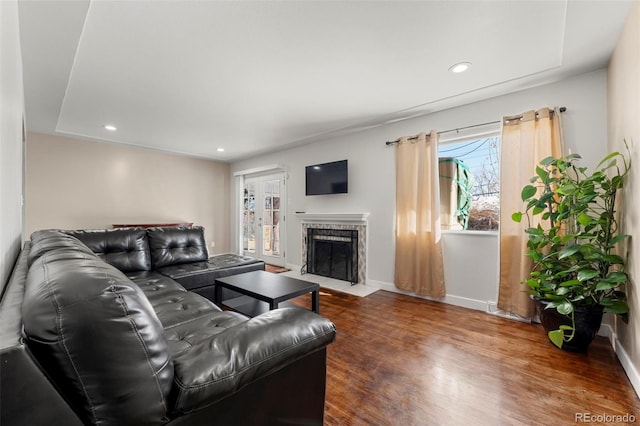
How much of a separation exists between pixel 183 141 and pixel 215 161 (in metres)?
1.66

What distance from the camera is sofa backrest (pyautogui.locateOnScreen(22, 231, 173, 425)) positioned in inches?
23.7

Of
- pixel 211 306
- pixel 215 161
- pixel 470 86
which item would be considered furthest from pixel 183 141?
pixel 470 86

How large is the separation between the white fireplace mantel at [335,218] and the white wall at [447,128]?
14cm

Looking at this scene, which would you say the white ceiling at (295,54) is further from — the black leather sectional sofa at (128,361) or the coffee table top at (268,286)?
the coffee table top at (268,286)

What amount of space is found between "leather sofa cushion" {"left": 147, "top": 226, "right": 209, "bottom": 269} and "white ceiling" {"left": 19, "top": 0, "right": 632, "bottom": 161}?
1.51 metres

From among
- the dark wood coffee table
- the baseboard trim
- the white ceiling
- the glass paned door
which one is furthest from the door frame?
the baseboard trim

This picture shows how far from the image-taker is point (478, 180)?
3.21 metres

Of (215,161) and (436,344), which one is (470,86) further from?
(215,161)

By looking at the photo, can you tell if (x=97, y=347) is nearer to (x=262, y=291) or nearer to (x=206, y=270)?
(x=262, y=291)

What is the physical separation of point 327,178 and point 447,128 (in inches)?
74.4

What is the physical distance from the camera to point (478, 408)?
1.54 m

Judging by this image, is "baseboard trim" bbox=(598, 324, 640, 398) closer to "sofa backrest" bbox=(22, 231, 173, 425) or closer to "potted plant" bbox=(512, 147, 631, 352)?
"potted plant" bbox=(512, 147, 631, 352)

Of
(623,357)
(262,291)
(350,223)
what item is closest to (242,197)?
(350,223)

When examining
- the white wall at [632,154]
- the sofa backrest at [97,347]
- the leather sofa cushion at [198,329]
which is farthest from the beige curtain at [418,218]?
the sofa backrest at [97,347]
